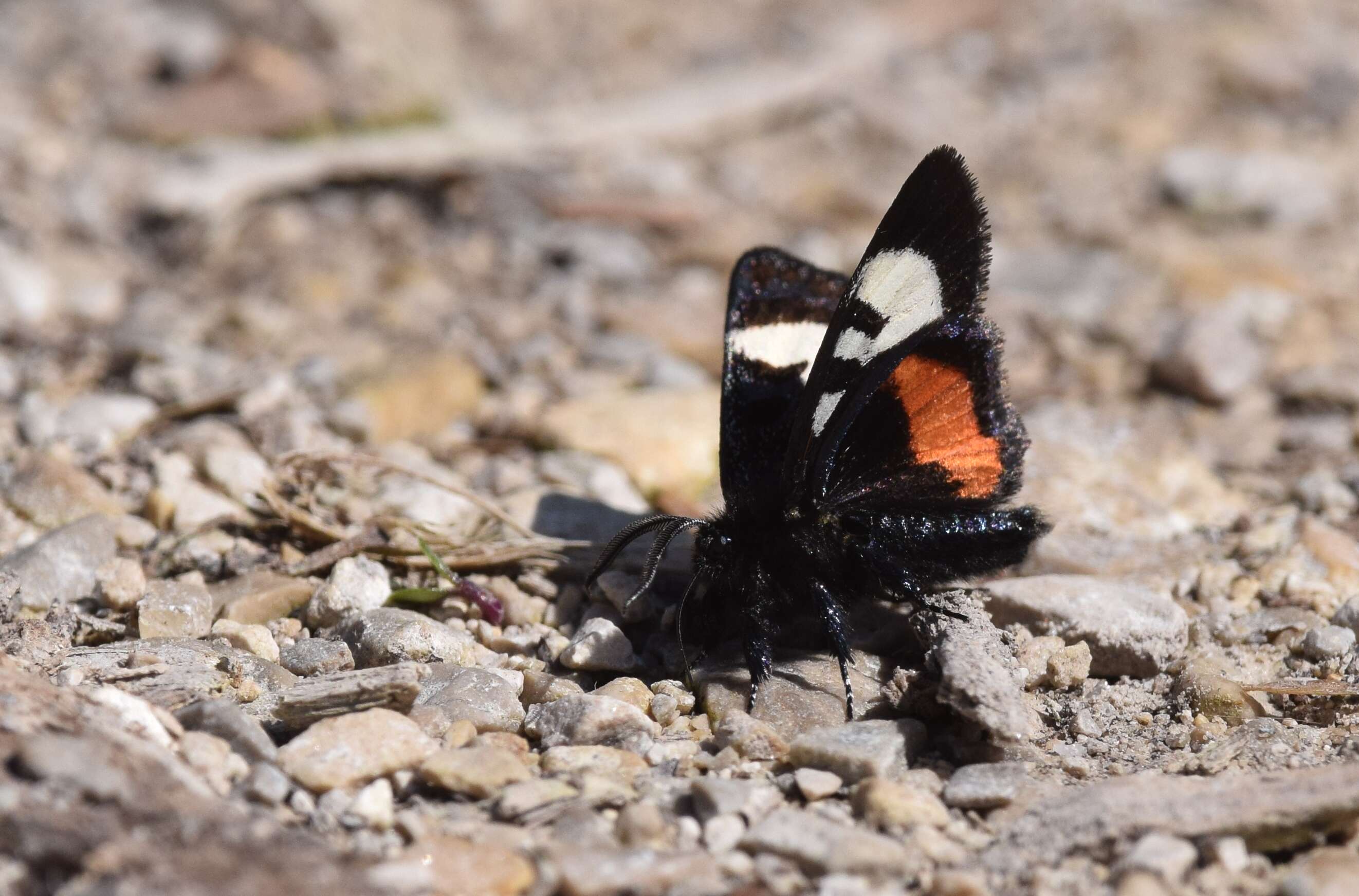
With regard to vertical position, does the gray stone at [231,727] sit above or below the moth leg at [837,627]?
below

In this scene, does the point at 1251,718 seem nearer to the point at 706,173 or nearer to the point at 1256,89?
the point at 706,173

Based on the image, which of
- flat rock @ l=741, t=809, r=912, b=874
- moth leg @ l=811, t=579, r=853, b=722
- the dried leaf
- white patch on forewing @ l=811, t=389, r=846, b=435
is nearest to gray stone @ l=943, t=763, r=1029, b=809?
flat rock @ l=741, t=809, r=912, b=874

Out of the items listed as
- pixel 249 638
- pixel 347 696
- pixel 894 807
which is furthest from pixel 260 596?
pixel 894 807

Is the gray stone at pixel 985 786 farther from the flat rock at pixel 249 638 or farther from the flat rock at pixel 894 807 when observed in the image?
the flat rock at pixel 249 638

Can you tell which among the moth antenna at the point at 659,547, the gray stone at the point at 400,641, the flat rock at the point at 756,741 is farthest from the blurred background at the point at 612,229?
the flat rock at the point at 756,741

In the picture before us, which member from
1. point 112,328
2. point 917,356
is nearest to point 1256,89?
point 917,356

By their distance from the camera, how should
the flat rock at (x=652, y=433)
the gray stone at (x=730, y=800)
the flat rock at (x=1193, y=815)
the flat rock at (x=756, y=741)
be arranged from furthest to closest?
the flat rock at (x=652, y=433) < the flat rock at (x=756, y=741) < the gray stone at (x=730, y=800) < the flat rock at (x=1193, y=815)

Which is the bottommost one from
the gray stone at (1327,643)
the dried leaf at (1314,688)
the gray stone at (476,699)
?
the gray stone at (476,699)
